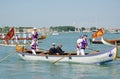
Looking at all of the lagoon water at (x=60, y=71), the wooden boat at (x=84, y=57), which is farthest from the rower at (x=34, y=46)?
the lagoon water at (x=60, y=71)

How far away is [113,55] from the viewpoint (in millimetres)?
24766

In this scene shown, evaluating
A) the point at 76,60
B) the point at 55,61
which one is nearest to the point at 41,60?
the point at 55,61

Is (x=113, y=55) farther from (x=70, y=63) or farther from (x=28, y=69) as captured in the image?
(x=28, y=69)

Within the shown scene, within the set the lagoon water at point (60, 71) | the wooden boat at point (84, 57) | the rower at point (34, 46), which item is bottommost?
the lagoon water at point (60, 71)

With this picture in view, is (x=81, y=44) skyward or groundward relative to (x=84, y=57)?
skyward

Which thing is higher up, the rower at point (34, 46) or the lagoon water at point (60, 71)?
the rower at point (34, 46)

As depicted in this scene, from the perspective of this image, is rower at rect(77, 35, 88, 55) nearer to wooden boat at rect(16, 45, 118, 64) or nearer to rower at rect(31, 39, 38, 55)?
wooden boat at rect(16, 45, 118, 64)

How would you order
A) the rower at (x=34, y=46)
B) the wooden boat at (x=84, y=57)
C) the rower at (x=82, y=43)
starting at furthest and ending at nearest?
the rower at (x=34, y=46), the rower at (x=82, y=43), the wooden boat at (x=84, y=57)

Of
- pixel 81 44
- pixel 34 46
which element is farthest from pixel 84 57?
pixel 34 46

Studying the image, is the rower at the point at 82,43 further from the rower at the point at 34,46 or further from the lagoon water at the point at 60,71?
the rower at the point at 34,46

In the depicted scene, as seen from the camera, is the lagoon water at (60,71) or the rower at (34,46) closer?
the lagoon water at (60,71)

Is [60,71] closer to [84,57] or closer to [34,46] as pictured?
[84,57]

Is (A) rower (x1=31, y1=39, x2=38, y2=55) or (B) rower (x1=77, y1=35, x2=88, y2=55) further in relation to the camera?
(A) rower (x1=31, y1=39, x2=38, y2=55)

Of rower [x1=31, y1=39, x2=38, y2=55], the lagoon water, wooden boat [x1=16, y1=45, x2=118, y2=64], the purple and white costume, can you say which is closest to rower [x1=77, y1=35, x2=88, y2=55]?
the purple and white costume
